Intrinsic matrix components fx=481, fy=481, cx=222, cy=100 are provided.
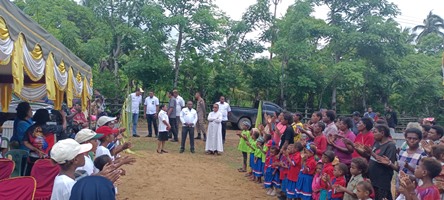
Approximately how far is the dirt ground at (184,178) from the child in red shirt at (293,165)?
1037 mm

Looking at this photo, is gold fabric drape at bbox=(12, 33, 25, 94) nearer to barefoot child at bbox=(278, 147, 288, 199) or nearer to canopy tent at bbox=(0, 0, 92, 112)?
canopy tent at bbox=(0, 0, 92, 112)

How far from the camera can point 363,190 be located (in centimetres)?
572

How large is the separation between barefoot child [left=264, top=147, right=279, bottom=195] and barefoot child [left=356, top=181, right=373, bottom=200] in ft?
12.5

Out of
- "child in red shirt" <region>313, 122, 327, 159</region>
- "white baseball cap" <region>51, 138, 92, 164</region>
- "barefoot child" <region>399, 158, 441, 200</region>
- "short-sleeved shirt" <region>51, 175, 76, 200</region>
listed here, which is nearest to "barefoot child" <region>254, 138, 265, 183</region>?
"child in red shirt" <region>313, 122, 327, 159</region>

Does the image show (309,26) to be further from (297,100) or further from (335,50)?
(297,100)

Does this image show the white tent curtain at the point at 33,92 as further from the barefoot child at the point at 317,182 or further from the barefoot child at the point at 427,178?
the barefoot child at the point at 427,178

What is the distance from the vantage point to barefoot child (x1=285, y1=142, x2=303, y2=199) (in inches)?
332

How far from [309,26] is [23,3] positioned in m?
16.3

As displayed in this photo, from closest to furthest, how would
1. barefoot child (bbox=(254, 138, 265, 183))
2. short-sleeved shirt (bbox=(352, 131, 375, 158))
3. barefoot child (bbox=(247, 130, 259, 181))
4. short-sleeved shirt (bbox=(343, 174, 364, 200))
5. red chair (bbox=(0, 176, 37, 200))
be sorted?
red chair (bbox=(0, 176, 37, 200)) → short-sleeved shirt (bbox=(343, 174, 364, 200)) → short-sleeved shirt (bbox=(352, 131, 375, 158)) → barefoot child (bbox=(254, 138, 265, 183)) → barefoot child (bbox=(247, 130, 259, 181))

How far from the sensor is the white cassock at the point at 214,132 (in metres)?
15.0

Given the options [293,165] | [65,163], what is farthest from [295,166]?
[65,163]

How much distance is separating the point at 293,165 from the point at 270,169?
1.40 meters

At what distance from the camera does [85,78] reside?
30.5 feet

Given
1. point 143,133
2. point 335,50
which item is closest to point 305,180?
point 143,133
